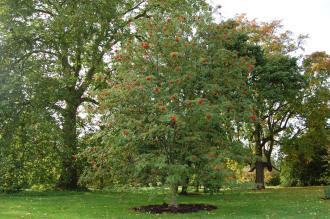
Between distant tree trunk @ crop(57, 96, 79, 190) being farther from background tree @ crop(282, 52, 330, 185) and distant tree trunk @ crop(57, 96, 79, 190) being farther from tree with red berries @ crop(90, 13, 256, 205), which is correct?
background tree @ crop(282, 52, 330, 185)

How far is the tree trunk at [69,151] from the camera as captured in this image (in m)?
23.7

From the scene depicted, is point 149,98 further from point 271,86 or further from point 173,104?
point 271,86

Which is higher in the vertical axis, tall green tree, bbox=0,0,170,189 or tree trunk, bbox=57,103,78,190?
tall green tree, bbox=0,0,170,189

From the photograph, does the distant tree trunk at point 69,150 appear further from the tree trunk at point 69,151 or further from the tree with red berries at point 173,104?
the tree with red berries at point 173,104

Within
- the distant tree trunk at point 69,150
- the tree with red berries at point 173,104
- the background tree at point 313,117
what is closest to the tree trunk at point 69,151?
the distant tree trunk at point 69,150

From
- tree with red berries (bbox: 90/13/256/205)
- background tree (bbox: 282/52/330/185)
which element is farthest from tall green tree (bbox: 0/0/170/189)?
background tree (bbox: 282/52/330/185)

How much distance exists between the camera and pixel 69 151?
23.3 meters

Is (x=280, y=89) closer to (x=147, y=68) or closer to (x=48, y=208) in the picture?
(x=147, y=68)

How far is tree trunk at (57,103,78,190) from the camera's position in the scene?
77.8ft

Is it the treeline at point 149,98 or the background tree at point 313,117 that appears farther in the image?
the background tree at point 313,117

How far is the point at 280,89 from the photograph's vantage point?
2670 cm

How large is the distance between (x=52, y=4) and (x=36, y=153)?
874cm

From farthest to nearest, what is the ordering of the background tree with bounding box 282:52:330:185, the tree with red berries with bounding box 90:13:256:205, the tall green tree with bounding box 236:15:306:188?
the background tree with bounding box 282:52:330:185, the tall green tree with bounding box 236:15:306:188, the tree with red berries with bounding box 90:13:256:205

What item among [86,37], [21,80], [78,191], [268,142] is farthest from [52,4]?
[268,142]
